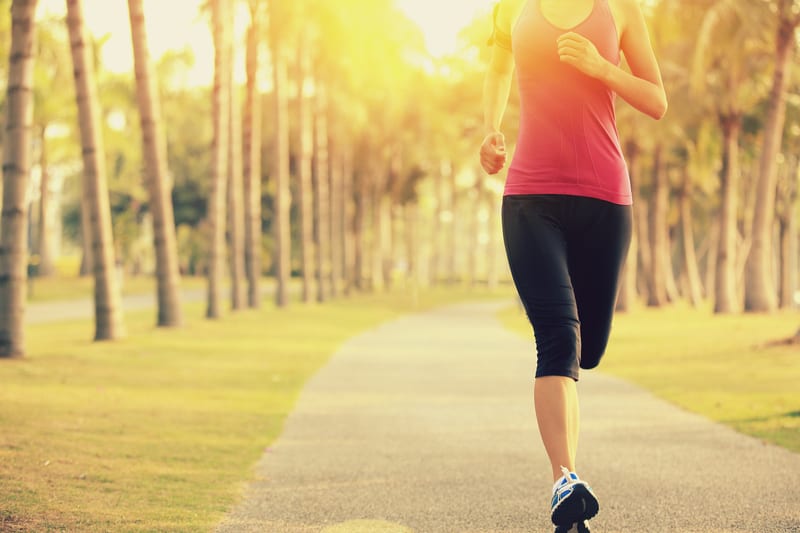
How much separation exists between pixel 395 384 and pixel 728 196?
25.7 meters

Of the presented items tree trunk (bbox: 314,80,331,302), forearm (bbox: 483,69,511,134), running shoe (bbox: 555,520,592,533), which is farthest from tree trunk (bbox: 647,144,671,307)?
running shoe (bbox: 555,520,592,533)

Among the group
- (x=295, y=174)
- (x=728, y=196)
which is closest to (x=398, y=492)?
(x=728, y=196)

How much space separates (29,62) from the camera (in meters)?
14.4

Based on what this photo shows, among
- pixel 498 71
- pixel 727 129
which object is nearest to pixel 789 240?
pixel 727 129

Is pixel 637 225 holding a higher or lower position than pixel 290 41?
lower

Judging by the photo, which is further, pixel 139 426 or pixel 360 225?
pixel 360 225

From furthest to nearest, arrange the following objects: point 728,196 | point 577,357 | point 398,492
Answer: point 728,196 → point 398,492 → point 577,357

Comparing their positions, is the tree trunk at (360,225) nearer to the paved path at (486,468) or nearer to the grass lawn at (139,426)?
the grass lawn at (139,426)

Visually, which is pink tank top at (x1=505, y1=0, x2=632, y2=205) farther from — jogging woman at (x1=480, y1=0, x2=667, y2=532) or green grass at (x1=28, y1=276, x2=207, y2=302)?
green grass at (x1=28, y1=276, x2=207, y2=302)

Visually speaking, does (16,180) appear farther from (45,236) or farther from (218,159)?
(45,236)

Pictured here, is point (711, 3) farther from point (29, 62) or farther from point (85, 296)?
point (85, 296)

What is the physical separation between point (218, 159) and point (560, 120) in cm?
2264

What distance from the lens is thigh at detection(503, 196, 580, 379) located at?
178 inches

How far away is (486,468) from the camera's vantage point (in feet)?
24.5
